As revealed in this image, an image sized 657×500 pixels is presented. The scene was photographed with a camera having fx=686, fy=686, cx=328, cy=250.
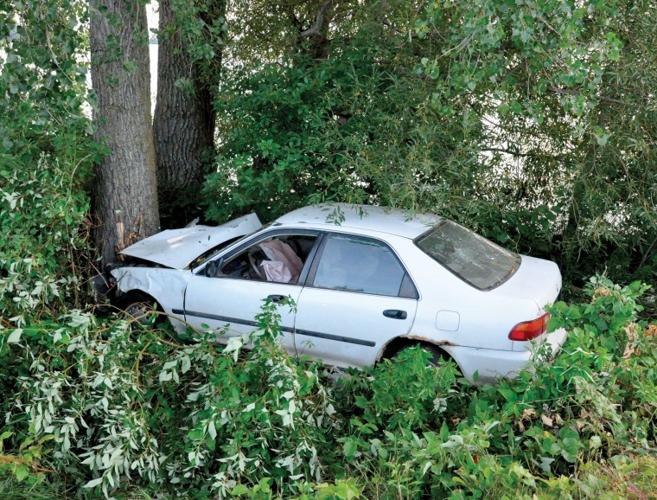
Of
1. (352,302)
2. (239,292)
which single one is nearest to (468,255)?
(352,302)

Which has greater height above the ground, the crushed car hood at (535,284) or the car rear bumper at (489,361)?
the crushed car hood at (535,284)

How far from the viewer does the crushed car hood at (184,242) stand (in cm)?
622

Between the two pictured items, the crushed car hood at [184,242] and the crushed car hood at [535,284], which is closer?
the crushed car hood at [535,284]

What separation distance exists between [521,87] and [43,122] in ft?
13.5

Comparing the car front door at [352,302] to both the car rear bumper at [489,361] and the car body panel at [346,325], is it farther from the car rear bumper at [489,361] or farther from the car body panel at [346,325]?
the car rear bumper at [489,361]

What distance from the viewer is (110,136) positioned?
6945 mm

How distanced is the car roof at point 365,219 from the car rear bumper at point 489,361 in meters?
0.98

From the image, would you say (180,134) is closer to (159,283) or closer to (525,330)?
(159,283)

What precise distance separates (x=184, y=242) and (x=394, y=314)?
2394 mm

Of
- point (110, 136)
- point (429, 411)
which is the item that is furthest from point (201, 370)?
point (110, 136)

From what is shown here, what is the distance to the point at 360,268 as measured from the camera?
212 inches

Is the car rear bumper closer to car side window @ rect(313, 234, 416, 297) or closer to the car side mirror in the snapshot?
car side window @ rect(313, 234, 416, 297)

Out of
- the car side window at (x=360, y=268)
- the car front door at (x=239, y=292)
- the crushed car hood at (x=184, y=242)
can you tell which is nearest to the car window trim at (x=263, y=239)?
the car front door at (x=239, y=292)

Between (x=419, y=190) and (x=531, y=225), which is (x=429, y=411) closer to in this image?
(x=419, y=190)
